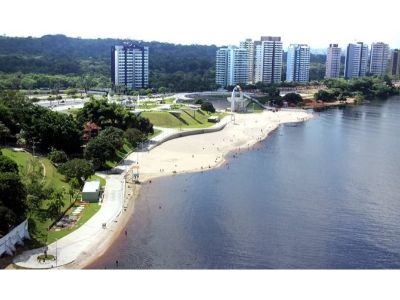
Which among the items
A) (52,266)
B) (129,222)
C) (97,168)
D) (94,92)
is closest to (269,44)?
(94,92)

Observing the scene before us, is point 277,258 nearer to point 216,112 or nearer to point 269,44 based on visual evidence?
point 216,112

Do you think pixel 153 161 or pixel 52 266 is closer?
pixel 52 266

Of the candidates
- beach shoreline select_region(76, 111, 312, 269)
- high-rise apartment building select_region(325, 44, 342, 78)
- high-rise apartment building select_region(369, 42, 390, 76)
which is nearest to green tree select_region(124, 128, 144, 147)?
beach shoreline select_region(76, 111, 312, 269)

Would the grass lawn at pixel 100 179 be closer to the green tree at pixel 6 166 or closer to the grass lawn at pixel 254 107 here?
the green tree at pixel 6 166

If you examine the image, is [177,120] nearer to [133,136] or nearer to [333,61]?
[133,136]

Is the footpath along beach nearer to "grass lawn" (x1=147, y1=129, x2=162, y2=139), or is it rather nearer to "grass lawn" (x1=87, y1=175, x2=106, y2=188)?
"grass lawn" (x1=87, y1=175, x2=106, y2=188)

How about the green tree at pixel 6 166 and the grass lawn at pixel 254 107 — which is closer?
the green tree at pixel 6 166

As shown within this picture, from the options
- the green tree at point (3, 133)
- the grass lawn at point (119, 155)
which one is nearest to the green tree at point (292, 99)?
the grass lawn at point (119, 155)
